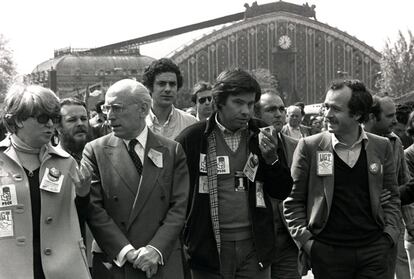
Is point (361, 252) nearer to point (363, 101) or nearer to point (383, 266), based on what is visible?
point (383, 266)

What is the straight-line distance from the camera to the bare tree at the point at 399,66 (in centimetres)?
6247

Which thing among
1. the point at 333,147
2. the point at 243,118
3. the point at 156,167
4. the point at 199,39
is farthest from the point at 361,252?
the point at 199,39

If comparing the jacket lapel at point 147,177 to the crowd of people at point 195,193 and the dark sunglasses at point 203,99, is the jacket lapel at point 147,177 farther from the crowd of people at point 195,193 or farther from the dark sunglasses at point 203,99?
the dark sunglasses at point 203,99

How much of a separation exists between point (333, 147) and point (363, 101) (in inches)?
17.0

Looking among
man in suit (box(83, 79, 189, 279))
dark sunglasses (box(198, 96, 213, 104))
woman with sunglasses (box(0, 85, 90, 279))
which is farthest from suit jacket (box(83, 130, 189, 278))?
dark sunglasses (box(198, 96, 213, 104))

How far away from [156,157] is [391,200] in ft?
A: 6.44

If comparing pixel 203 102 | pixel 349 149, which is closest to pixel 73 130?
pixel 349 149

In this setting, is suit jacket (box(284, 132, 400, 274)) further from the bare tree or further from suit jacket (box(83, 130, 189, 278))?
the bare tree

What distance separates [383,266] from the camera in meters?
6.08

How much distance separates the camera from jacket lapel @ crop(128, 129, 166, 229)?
213 inches

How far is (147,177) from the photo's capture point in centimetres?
546

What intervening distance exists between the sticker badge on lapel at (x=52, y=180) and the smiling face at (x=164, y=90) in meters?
2.62

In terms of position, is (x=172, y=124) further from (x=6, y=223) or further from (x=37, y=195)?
(x=6, y=223)

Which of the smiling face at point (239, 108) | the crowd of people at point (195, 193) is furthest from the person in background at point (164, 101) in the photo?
the smiling face at point (239, 108)
